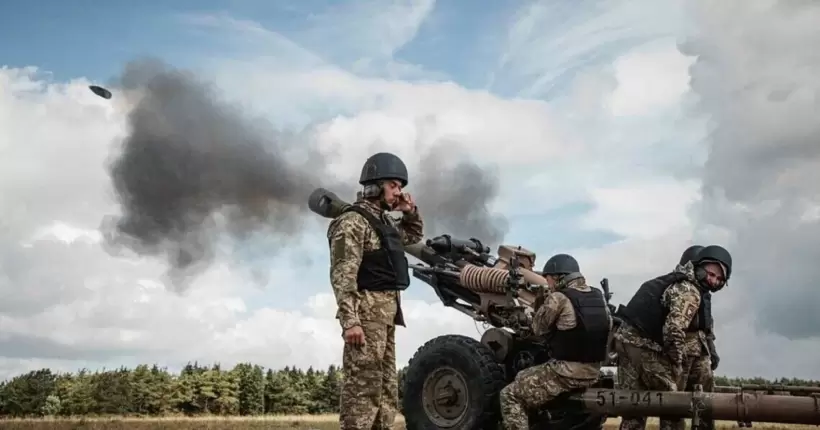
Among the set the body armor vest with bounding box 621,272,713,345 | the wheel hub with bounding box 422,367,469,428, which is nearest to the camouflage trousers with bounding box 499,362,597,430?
the body armor vest with bounding box 621,272,713,345

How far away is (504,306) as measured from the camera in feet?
36.1

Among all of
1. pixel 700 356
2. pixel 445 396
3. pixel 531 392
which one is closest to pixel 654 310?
pixel 700 356

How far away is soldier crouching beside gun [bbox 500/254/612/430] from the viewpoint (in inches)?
352

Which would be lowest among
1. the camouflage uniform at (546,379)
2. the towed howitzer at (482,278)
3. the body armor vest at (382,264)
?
the camouflage uniform at (546,379)

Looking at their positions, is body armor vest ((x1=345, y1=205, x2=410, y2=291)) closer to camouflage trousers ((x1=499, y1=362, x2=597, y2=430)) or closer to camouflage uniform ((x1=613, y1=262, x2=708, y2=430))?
camouflage trousers ((x1=499, y1=362, x2=597, y2=430))

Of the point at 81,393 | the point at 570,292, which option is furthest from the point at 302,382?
the point at 570,292

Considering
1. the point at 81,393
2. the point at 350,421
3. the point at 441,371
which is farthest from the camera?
the point at 81,393

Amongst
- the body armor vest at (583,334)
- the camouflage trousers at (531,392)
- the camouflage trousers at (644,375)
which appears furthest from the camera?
the camouflage trousers at (644,375)

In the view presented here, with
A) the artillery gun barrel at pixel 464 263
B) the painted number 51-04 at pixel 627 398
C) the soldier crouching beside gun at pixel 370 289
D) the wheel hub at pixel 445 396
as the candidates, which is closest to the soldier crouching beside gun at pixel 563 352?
the painted number 51-04 at pixel 627 398

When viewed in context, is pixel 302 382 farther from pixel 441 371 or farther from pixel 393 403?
pixel 393 403

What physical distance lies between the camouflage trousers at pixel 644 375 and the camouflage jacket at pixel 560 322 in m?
0.89

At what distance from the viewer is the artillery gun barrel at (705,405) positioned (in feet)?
26.9

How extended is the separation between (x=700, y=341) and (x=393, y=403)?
4780 mm

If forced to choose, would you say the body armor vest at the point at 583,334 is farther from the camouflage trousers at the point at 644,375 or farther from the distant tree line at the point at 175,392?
the distant tree line at the point at 175,392
